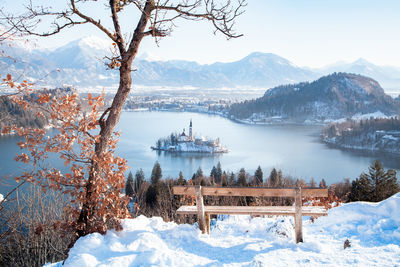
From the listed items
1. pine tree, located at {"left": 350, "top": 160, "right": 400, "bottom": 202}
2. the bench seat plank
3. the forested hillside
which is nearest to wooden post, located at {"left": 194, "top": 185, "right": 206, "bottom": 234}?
the bench seat plank

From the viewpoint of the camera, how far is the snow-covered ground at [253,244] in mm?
3203

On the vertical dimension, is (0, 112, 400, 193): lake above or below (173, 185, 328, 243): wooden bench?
below

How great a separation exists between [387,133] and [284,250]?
7719 cm

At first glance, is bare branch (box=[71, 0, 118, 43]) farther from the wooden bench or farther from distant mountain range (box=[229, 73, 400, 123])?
distant mountain range (box=[229, 73, 400, 123])

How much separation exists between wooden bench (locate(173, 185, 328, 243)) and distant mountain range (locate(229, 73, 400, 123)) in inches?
4275

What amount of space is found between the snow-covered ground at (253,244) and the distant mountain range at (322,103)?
10810 cm

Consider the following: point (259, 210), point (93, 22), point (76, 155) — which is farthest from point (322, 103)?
point (76, 155)

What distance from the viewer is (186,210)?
14.0ft

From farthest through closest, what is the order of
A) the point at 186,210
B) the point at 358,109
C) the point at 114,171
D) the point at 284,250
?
the point at 358,109 < the point at 186,210 < the point at 114,171 < the point at 284,250

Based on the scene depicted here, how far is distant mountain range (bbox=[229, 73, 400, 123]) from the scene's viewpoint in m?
118

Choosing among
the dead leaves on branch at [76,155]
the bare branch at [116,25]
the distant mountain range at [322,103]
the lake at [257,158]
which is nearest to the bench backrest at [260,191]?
the dead leaves on branch at [76,155]

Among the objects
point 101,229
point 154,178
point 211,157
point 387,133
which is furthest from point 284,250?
point 387,133

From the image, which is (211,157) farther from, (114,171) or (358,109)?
(358,109)

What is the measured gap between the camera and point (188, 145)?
65.4 metres
